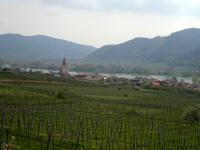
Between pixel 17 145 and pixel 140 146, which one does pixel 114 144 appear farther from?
pixel 17 145

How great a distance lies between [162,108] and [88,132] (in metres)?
25.3

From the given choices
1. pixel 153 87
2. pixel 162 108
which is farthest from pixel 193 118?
pixel 153 87

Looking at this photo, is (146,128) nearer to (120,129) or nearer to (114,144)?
(120,129)

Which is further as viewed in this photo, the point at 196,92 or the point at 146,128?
the point at 196,92

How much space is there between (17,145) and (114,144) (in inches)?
215

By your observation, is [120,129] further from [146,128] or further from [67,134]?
[67,134]

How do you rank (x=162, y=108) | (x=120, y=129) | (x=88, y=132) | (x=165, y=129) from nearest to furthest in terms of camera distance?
(x=88, y=132)
(x=120, y=129)
(x=165, y=129)
(x=162, y=108)

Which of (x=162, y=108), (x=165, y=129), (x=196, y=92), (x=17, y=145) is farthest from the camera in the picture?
(x=196, y=92)

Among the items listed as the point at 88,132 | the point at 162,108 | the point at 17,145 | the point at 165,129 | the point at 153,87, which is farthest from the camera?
the point at 153,87

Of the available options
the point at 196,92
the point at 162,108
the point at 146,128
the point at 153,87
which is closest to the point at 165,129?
the point at 146,128

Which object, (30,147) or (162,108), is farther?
(162,108)

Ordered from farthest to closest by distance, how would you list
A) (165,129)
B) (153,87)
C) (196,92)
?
(153,87)
(196,92)
(165,129)

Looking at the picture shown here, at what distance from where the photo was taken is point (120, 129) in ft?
93.6

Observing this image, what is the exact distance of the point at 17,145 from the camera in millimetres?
19859
